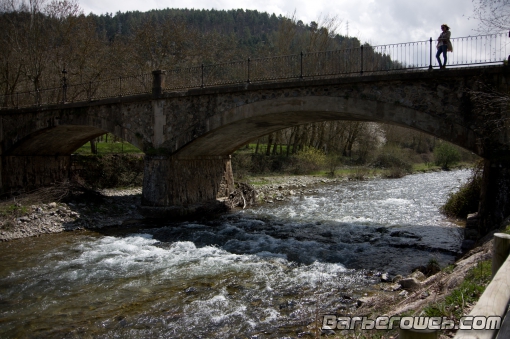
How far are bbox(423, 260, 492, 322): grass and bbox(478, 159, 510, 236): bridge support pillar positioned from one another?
4.82m

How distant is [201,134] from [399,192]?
514 inches

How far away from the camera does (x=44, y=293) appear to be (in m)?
7.85

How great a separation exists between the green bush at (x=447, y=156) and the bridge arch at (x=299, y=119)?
28296 millimetres

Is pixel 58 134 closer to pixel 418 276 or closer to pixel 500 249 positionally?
pixel 418 276

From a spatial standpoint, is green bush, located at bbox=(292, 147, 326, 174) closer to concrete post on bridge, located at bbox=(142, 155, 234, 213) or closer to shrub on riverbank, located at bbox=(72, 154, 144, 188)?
shrub on riverbank, located at bbox=(72, 154, 144, 188)

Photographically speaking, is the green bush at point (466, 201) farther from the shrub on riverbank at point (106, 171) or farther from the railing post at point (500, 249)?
the shrub on riverbank at point (106, 171)

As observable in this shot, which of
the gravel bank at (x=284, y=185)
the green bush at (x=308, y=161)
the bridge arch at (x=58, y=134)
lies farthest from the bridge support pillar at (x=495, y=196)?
the green bush at (x=308, y=161)

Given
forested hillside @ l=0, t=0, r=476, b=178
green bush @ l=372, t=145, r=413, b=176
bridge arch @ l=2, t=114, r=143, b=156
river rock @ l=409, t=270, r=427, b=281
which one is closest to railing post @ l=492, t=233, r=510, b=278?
river rock @ l=409, t=270, r=427, b=281

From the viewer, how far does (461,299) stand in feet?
14.0

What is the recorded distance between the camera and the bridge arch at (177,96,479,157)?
10.5 meters

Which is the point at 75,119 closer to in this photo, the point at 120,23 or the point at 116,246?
the point at 116,246

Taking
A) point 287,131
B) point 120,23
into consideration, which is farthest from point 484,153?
point 120,23

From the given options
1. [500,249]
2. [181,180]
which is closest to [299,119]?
[181,180]

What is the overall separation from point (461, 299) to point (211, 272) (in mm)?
5816
